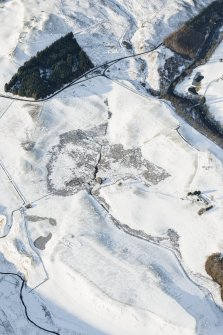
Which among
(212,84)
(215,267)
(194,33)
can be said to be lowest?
(215,267)

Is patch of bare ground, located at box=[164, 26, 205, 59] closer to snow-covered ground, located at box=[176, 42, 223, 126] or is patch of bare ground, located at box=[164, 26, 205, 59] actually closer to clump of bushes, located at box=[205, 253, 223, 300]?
snow-covered ground, located at box=[176, 42, 223, 126]

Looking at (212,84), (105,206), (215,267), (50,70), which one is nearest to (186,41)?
(212,84)

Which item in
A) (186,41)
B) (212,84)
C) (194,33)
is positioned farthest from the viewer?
(194,33)

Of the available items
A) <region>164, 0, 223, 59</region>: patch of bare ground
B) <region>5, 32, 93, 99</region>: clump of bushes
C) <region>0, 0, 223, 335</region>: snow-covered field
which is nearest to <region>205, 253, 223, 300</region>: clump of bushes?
<region>0, 0, 223, 335</region>: snow-covered field

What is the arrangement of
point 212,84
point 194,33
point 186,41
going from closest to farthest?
point 212,84, point 186,41, point 194,33

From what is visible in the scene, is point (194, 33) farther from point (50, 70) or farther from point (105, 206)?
point (105, 206)

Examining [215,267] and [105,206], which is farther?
[105,206]

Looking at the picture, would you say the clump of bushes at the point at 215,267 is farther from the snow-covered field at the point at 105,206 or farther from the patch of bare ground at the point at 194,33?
the patch of bare ground at the point at 194,33
